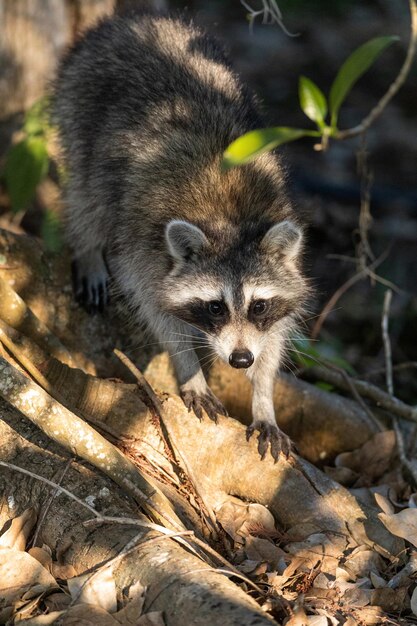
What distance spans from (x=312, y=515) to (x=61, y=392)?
1108 mm

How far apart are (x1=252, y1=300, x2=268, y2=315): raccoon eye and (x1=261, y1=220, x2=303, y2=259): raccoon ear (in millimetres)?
241

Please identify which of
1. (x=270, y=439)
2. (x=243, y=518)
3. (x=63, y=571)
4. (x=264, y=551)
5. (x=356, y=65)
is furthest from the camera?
(x=270, y=439)

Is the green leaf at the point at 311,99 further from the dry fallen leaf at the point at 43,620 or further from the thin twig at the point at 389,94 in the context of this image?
the dry fallen leaf at the point at 43,620

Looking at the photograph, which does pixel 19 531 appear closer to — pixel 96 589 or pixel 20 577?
pixel 20 577

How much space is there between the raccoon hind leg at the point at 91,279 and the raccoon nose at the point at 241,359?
99 centimetres

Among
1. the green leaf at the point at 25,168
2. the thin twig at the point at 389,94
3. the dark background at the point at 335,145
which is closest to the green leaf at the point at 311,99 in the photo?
the thin twig at the point at 389,94

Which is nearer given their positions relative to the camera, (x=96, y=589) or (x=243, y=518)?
(x=96, y=589)

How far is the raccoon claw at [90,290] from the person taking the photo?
4188 millimetres

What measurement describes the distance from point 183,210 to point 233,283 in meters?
0.44

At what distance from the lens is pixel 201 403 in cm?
366

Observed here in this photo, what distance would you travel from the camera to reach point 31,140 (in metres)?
5.00

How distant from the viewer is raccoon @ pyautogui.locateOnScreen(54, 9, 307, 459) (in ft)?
11.9

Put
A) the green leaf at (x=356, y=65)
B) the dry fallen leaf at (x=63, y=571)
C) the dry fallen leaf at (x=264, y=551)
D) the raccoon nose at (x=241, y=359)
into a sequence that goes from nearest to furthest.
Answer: the green leaf at (x=356, y=65)
the dry fallen leaf at (x=63, y=571)
the dry fallen leaf at (x=264, y=551)
the raccoon nose at (x=241, y=359)

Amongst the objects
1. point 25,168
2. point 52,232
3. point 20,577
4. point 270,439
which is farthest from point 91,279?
point 20,577
